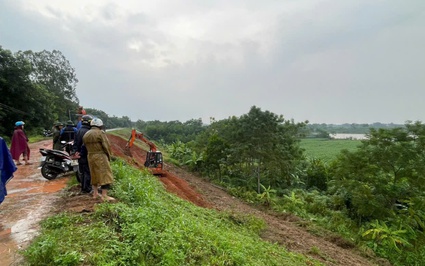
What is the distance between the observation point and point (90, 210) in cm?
514

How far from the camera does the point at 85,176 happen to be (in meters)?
6.36

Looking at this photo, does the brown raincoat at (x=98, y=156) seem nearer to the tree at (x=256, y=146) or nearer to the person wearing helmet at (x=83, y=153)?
the person wearing helmet at (x=83, y=153)

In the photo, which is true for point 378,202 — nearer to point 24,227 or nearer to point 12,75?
point 24,227

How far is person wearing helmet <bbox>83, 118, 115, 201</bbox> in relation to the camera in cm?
560

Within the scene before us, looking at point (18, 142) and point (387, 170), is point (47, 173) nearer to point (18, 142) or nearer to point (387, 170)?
point (18, 142)

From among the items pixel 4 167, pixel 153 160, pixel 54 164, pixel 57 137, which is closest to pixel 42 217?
pixel 4 167

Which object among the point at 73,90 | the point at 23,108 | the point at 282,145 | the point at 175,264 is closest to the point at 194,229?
the point at 175,264

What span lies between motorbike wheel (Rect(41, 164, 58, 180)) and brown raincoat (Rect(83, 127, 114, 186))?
346cm

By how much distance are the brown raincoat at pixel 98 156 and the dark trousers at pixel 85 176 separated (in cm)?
59

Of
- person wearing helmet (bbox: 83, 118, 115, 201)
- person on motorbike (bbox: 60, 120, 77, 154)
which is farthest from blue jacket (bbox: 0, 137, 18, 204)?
person on motorbike (bbox: 60, 120, 77, 154)

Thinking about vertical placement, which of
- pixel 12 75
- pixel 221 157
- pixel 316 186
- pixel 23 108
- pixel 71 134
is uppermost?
pixel 12 75

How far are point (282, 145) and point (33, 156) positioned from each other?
1334 cm

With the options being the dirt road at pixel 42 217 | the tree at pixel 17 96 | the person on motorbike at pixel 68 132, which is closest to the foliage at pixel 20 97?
the tree at pixel 17 96

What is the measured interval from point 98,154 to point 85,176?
1.03m
